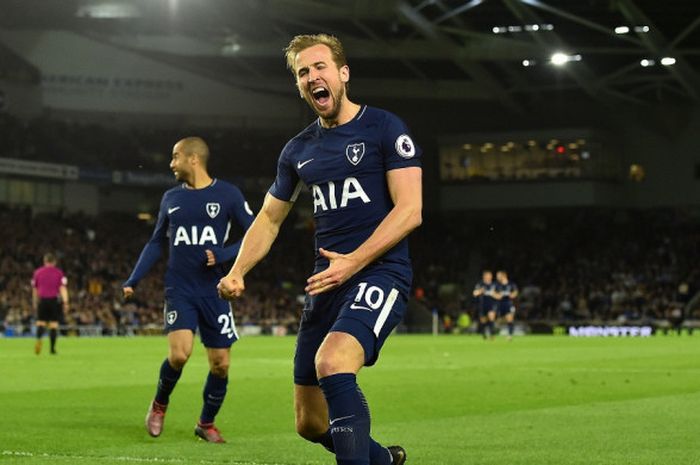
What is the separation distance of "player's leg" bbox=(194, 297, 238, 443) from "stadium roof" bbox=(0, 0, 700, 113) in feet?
128

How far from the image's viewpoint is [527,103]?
2943 inches

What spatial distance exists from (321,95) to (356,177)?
476 millimetres

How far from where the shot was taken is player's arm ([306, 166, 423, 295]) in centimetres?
679

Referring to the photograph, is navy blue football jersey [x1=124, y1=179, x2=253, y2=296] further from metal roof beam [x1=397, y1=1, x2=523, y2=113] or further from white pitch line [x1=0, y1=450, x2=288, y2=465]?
metal roof beam [x1=397, y1=1, x2=523, y2=113]

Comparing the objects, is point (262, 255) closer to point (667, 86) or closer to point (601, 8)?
point (601, 8)

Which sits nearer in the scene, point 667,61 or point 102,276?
point 667,61

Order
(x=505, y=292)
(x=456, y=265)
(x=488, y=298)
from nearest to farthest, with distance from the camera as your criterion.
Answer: (x=488, y=298)
(x=505, y=292)
(x=456, y=265)

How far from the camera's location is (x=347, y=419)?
6.59 metres

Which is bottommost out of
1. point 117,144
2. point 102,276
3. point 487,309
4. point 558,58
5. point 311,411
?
point 311,411

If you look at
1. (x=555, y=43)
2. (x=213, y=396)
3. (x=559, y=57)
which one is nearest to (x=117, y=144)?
(x=555, y=43)

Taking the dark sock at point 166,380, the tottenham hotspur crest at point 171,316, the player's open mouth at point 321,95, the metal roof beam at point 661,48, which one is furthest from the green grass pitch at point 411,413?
the metal roof beam at point 661,48

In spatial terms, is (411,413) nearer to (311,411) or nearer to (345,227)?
(311,411)

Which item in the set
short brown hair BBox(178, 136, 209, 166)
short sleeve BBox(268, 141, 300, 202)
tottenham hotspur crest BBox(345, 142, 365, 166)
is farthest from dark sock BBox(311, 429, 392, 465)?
short brown hair BBox(178, 136, 209, 166)

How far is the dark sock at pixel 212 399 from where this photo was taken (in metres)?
11.5
